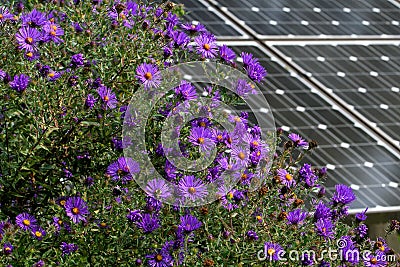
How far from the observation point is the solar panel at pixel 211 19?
21.4 ft

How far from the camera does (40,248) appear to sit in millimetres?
3404

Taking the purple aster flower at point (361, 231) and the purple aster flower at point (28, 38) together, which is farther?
the purple aster flower at point (361, 231)

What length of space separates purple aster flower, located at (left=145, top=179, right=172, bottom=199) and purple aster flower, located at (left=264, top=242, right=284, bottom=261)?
398 millimetres

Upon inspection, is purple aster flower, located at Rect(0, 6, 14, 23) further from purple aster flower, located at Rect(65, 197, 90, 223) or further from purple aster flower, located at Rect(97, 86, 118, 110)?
purple aster flower, located at Rect(65, 197, 90, 223)

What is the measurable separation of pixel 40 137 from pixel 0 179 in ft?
0.86

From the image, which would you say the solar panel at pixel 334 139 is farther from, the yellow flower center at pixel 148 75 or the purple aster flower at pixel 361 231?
the yellow flower center at pixel 148 75

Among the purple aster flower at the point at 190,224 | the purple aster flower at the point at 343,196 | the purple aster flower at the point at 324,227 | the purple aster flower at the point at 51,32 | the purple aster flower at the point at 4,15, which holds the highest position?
the purple aster flower at the point at 4,15

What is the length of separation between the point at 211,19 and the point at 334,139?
4.94 ft

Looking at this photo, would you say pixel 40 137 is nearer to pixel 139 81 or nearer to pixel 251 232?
pixel 139 81

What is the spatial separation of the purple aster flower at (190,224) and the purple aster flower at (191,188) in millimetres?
108

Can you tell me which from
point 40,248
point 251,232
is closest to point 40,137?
point 40,248

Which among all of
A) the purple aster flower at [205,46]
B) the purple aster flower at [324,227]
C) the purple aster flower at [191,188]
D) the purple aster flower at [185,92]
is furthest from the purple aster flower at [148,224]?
the purple aster flower at [205,46]

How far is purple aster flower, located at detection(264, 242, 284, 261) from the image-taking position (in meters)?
3.29

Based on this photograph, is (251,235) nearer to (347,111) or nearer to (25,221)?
(25,221)
